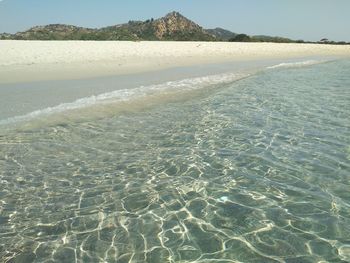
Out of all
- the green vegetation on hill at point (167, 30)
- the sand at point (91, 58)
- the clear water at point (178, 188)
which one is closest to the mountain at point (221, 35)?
the green vegetation on hill at point (167, 30)

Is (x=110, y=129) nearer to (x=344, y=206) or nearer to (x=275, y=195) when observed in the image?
(x=275, y=195)

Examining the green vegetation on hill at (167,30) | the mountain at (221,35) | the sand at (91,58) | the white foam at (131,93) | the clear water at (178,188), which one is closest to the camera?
the clear water at (178,188)

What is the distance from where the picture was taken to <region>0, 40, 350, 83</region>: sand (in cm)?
1736

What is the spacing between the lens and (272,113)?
35.2 ft

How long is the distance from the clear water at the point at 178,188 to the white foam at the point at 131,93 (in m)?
0.82

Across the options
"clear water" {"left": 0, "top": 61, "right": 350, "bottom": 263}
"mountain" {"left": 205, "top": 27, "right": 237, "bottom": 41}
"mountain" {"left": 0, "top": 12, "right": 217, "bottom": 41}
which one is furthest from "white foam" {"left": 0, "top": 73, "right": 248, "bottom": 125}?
"mountain" {"left": 205, "top": 27, "right": 237, "bottom": 41}

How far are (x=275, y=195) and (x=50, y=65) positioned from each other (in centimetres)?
1575

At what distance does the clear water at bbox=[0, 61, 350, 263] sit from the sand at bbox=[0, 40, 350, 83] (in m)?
7.72

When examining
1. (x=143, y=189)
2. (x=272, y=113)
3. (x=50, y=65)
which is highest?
(x=143, y=189)

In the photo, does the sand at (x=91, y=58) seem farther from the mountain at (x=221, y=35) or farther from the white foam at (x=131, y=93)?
the mountain at (x=221, y=35)

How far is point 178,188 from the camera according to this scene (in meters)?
6.05

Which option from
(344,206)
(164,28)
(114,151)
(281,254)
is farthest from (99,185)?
(164,28)

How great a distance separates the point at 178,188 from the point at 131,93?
333 inches

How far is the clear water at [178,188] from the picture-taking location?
14.9 feet
